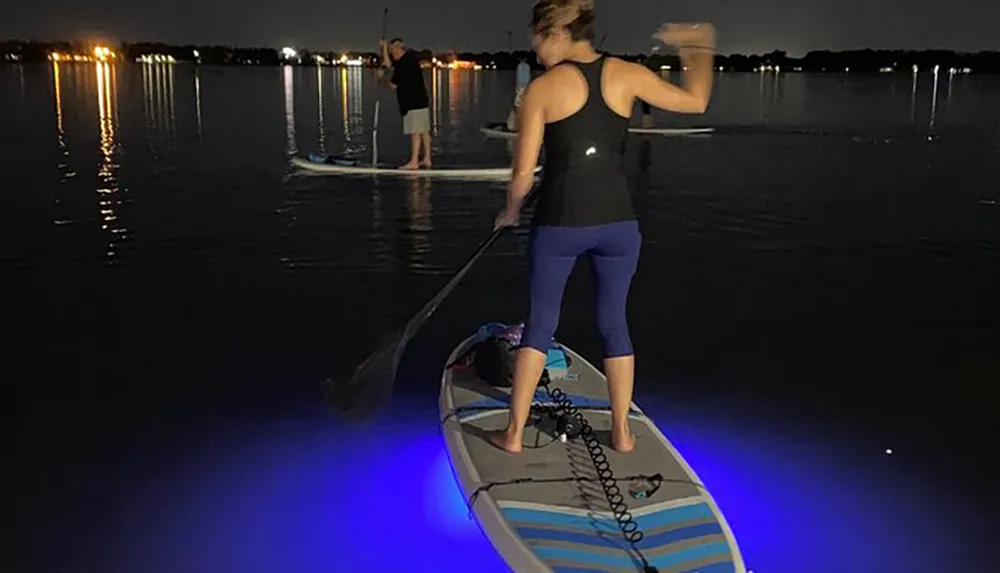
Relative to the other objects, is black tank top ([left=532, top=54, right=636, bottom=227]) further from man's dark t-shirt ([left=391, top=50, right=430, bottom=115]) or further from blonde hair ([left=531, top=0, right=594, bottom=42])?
man's dark t-shirt ([left=391, top=50, right=430, bottom=115])

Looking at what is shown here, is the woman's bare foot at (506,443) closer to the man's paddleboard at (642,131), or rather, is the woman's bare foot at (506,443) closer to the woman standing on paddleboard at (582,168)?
the woman standing on paddleboard at (582,168)

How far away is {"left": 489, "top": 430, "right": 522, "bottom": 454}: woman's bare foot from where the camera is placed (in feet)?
14.4

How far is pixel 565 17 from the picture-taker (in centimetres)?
404

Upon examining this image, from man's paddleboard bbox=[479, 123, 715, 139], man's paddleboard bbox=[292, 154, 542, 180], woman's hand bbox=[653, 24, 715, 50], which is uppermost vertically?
woman's hand bbox=[653, 24, 715, 50]

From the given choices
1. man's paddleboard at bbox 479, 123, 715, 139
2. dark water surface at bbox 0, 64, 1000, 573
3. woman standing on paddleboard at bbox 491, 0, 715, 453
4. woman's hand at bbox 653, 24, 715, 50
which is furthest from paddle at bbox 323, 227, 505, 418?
man's paddleboard at bbox 479, 123, 715, 139

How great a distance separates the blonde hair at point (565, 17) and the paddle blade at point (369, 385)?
6.77 feet

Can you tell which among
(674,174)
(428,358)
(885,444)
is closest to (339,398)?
(428,358)

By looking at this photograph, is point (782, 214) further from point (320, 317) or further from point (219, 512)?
point (219, 512)

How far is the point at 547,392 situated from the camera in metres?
5.12

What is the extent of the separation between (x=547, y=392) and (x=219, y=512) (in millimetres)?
1711

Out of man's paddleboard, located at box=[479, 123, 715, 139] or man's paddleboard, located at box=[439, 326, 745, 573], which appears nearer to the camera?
man's paddleboard, located at box=[439, 326, 745, 573]

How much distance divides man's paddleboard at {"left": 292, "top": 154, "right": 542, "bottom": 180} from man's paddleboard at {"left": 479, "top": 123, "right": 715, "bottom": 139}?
242 inches

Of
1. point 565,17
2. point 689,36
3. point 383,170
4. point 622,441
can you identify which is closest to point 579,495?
point 622,441

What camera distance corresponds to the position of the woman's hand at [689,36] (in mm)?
4426
